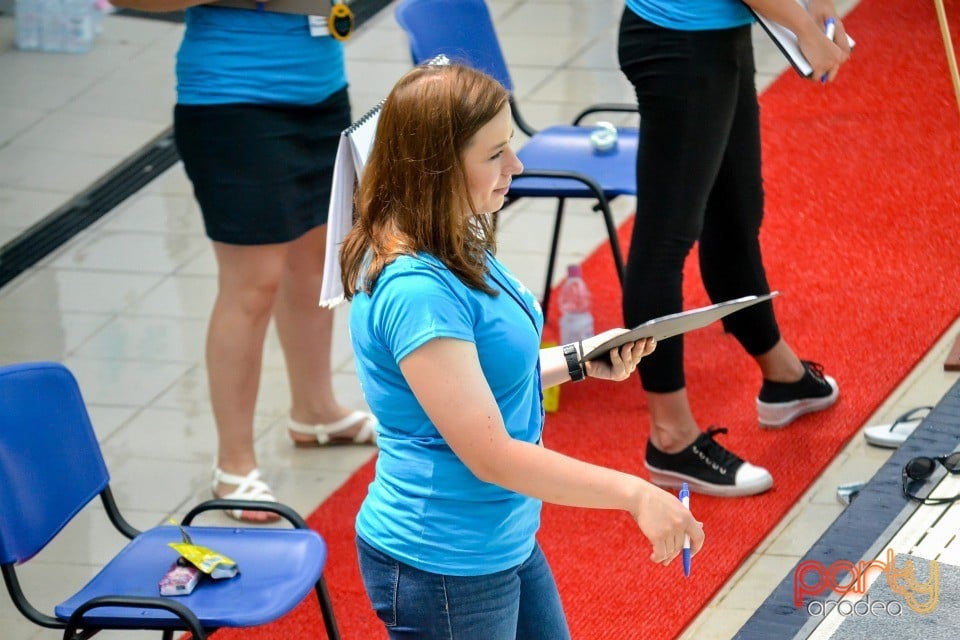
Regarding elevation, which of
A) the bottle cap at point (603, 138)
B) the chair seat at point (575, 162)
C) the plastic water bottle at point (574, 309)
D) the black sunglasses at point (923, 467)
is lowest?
the plastic water bottle at point (574, 309)

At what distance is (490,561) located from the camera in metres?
2.09

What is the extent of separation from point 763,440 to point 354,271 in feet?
6.58

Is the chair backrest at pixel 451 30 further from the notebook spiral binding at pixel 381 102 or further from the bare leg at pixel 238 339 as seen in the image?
the notebook spiral binding at pixel 381 102

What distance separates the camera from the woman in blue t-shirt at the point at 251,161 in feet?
10.9

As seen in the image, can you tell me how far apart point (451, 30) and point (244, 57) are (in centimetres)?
98

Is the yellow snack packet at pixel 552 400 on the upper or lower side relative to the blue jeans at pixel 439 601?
lower

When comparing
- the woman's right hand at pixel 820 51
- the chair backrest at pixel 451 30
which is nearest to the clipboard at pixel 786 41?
the woman's right hand at pixel 820 51

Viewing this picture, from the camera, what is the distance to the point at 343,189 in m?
2.41

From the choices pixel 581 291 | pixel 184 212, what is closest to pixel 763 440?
pixel 581 291

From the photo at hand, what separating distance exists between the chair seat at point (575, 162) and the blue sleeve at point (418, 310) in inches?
80.1

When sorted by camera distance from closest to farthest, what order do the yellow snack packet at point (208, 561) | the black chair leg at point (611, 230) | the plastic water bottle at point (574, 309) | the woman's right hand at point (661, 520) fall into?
the woman's right hand at point (661, 520) → the yellow snack packet at point (208, 561) → the black chair leg at point (611, 230) → the plastic water bottle at point (574, 309)

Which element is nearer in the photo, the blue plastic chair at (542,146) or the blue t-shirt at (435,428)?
the blue t-shirt at (435,428)

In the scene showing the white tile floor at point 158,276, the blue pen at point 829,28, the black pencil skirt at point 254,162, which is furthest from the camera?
the white tile floor at point 158,276

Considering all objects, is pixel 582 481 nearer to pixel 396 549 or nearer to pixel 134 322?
pixel 396 549
